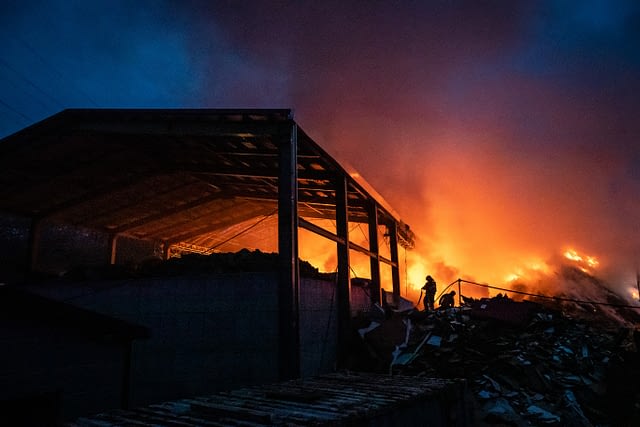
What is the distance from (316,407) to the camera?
14.8 feet

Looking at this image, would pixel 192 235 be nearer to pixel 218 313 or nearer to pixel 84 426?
pixel 218 313

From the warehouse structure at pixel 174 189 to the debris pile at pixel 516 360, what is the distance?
1854 mm

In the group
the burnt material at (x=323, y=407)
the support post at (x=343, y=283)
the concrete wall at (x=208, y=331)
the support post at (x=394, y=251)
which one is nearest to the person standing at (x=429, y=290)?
the support post at (x=394, y=251)

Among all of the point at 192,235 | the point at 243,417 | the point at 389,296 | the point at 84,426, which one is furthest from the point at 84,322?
the point at 192,235

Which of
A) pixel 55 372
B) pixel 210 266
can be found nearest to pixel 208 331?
pixel 210 266

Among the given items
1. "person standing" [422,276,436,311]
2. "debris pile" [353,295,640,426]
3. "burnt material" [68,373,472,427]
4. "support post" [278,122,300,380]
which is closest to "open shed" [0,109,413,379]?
"support post" [278,122,300,380]

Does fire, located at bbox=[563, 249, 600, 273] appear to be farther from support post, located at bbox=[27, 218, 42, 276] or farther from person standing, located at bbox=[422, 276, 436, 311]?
support post, located at bbox=[27, 218, 42, 276]

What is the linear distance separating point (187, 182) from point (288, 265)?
7696mm

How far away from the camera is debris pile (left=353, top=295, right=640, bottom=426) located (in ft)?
32.8

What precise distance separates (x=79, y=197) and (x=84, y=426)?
14192 millimetres

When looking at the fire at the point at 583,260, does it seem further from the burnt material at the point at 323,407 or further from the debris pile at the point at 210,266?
the burnt material at the point at 323,407

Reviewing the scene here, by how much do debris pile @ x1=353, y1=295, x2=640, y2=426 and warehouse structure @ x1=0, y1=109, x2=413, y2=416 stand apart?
1854 millimetres

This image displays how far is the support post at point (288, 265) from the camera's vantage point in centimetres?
957

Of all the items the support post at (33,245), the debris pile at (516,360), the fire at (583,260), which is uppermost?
the fire at (583,260)
